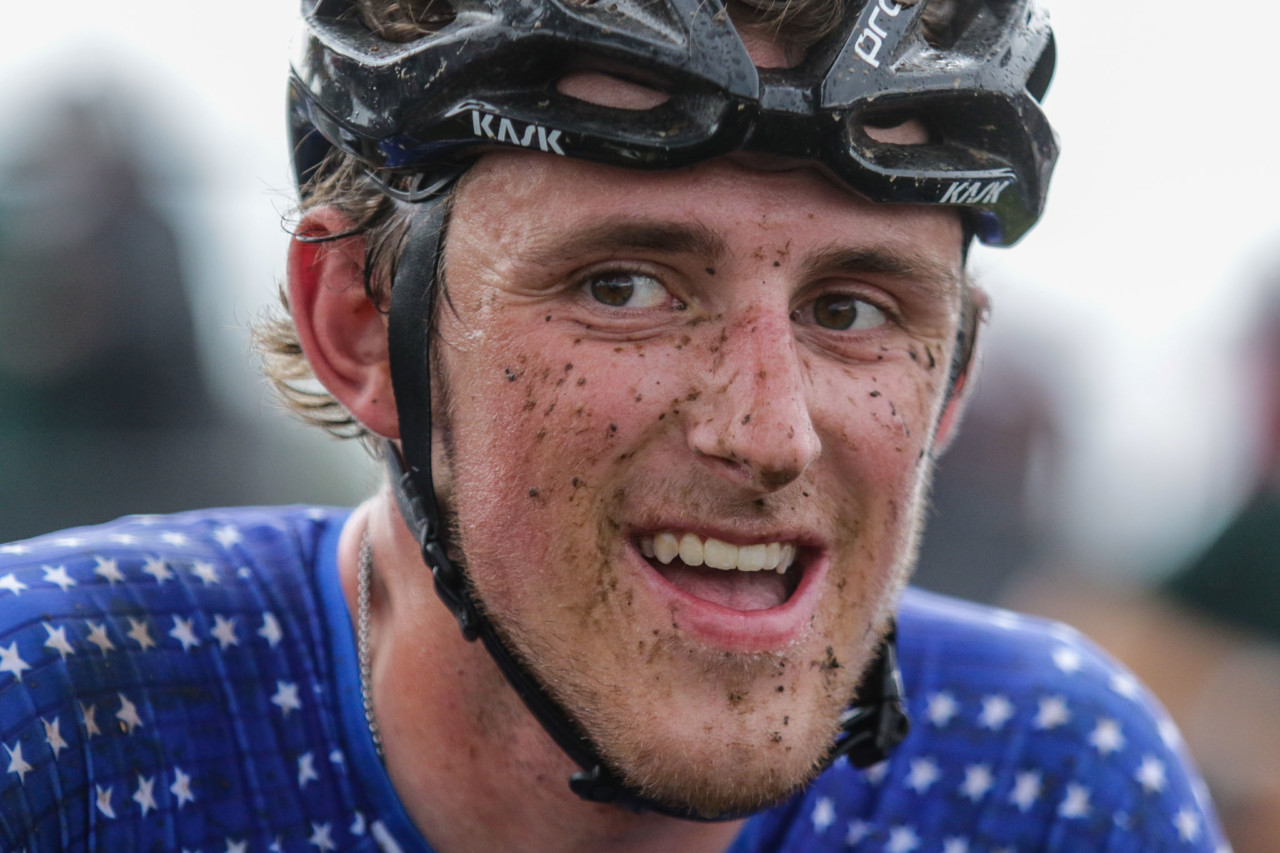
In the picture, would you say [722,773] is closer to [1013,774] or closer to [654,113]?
[1013,774]

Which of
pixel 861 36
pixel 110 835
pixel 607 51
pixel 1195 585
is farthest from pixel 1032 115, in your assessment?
pixel 1195 585

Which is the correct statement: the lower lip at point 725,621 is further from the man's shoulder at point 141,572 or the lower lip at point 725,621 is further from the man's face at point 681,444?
the man's shoulder at point 141,572

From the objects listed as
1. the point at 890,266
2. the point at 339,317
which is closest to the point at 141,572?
the point at 339,317

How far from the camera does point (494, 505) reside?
7.51 ft

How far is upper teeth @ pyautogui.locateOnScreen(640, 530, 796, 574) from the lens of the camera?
7.19 ft

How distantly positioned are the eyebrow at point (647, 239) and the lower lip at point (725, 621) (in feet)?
1.71

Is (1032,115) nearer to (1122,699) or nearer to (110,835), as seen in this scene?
(1122,699)

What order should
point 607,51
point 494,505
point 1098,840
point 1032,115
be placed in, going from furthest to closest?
1. point 1098,840
2. point 1032,115
3. point 494,505
4. point 607,51

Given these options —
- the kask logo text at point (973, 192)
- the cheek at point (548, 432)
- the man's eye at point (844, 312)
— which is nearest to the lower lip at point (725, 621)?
the cheek at point (548, 432)

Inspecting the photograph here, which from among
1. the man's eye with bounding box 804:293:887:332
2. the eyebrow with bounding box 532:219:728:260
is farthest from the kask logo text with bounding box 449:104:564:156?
the man's eye with bounding box 804:293:887:332

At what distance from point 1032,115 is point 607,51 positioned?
87 cm

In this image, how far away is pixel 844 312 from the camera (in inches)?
93.6

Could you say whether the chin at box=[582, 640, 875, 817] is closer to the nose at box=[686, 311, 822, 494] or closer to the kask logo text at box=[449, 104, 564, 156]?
the nose at box=[686, 311, 822, 494]

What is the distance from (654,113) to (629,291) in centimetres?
31
